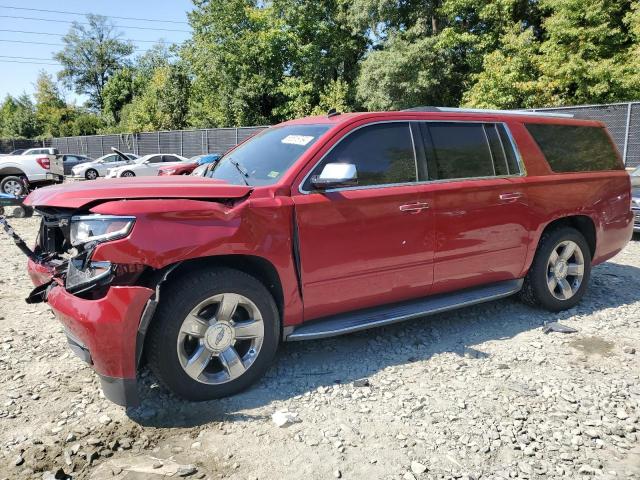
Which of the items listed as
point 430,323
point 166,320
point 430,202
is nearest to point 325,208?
point 430,202

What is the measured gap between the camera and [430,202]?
3895 millimetres

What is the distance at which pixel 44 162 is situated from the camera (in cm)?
1391

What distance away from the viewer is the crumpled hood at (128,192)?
295 cm

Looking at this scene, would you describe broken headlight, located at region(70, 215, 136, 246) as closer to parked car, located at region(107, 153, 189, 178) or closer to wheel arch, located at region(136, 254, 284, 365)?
wheel arch, located at region(136, 254, 284, 365)

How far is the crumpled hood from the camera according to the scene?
2947 mm

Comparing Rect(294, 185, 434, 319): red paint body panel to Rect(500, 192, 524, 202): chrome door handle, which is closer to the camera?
Rect(294, 185, 434, 319): red paint body panel

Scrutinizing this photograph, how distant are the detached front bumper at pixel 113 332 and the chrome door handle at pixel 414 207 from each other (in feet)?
6.25

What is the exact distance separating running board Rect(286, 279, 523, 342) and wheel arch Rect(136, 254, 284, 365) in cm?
25

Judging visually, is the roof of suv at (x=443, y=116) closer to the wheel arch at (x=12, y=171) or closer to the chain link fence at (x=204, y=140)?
the chain link fence at (x=204, y=140)

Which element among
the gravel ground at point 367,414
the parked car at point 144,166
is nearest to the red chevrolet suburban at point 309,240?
the gravel ground at point 367,414

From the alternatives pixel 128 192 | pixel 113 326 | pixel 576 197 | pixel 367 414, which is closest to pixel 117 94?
pixel 576 197

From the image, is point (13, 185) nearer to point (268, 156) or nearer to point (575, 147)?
point (268, 156)

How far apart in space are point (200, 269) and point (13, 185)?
13.4 meters

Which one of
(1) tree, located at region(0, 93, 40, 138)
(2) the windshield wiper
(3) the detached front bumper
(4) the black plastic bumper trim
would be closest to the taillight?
(2) the windshield wiper
